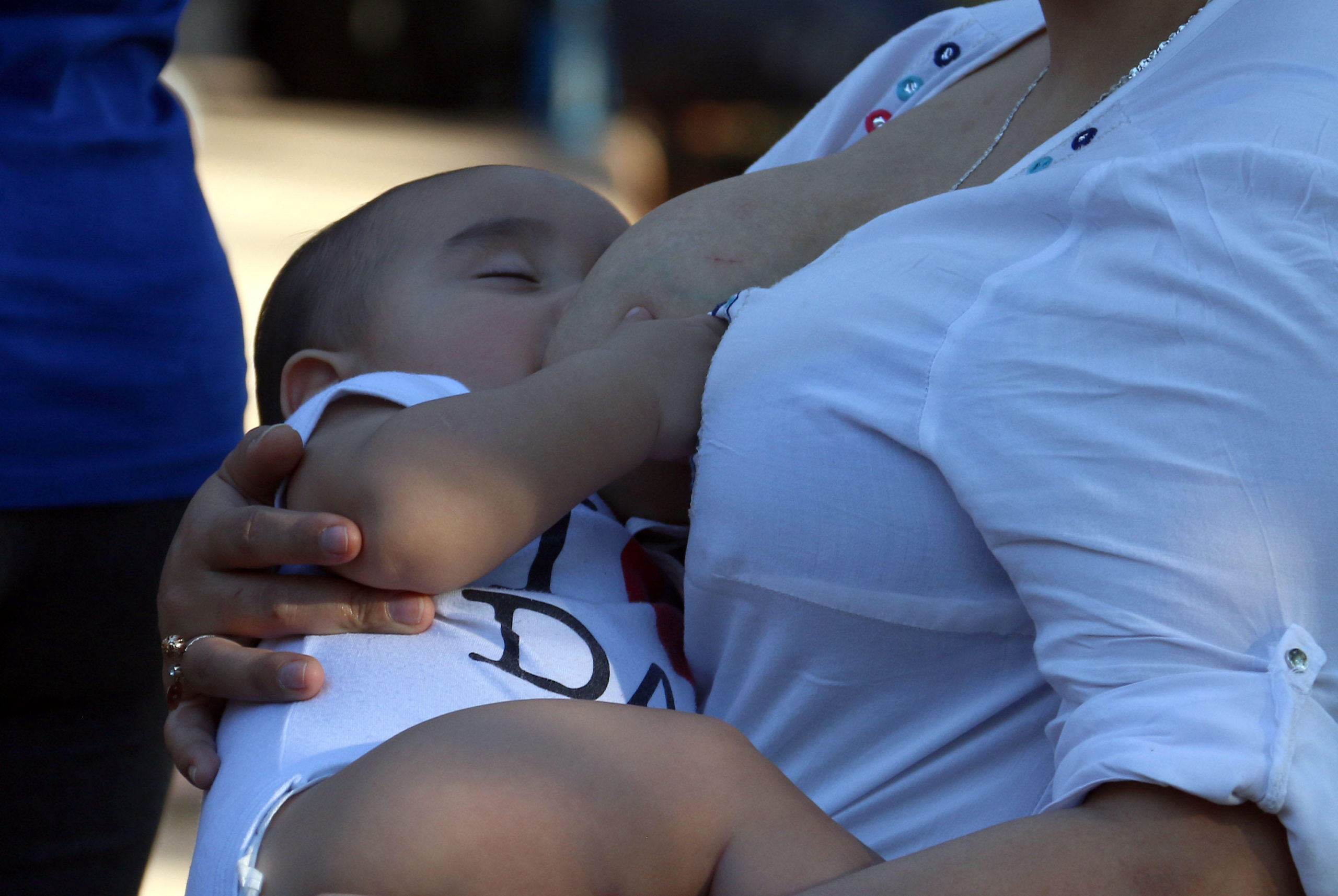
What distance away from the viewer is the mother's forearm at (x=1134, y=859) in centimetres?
70

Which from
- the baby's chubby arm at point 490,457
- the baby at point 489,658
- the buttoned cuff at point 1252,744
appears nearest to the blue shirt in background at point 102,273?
the baby at point 489,658

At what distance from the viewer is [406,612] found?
0.97 m

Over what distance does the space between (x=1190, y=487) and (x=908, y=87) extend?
859mm

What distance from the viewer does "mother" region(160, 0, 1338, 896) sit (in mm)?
714

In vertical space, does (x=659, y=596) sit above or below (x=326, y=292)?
below

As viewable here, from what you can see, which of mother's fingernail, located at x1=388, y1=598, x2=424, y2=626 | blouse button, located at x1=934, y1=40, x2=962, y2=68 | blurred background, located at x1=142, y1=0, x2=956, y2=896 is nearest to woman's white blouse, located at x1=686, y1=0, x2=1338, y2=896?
mother's fingernail, located at x1=388, y1=598, x2=424, y2=626

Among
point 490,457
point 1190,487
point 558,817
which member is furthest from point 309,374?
point 1190,487

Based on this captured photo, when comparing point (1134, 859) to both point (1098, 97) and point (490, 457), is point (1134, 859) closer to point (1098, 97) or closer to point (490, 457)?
point (490, 457)

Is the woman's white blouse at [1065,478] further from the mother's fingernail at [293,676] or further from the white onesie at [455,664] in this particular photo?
the mother's fingernail at [293,676]

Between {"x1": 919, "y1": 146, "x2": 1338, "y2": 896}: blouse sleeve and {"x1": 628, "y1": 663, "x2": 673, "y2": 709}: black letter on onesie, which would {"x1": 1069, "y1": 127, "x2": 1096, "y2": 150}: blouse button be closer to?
{"x1": 919, "y1": 146, "x2": 1338, "y2": 896}: blouse sleeve

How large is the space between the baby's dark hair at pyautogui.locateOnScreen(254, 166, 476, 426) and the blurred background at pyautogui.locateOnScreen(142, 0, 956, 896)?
3716mm

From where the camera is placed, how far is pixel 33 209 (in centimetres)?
140

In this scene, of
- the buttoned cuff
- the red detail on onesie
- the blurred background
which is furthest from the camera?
Result: the blurred background

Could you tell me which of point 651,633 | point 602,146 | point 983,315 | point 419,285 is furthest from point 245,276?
point 983,315
